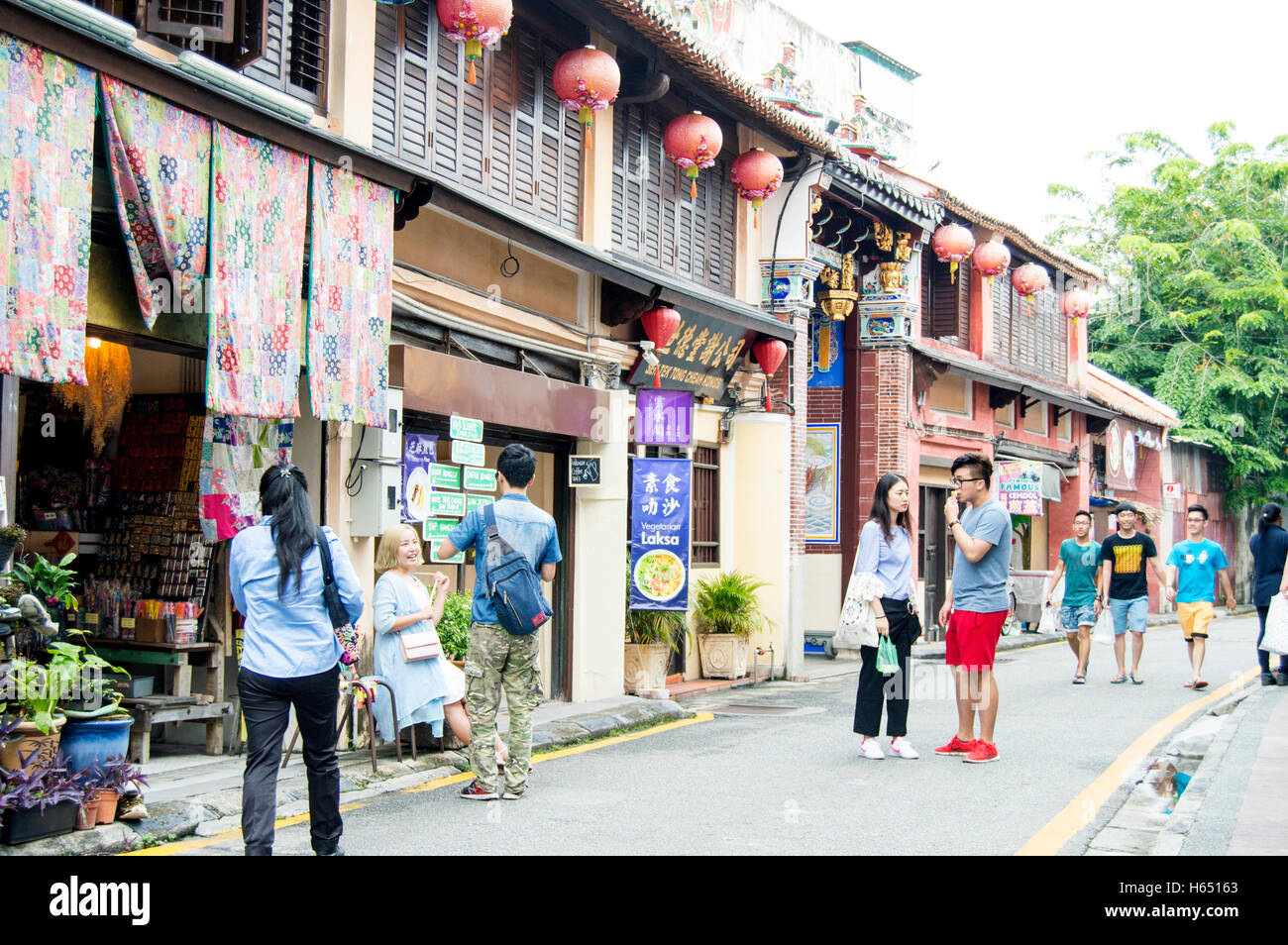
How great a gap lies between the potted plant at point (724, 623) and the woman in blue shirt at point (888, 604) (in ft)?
19.2

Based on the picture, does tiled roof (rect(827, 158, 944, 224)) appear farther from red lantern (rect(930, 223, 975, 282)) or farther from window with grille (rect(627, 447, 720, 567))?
window with grille (rect(627, 447, 720, 567))

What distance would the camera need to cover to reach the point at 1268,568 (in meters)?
14.3

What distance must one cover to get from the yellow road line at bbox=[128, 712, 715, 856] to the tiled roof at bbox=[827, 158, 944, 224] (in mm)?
7720

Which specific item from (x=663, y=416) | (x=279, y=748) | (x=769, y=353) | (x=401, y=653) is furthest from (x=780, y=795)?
Answer: (x=769, y=353)

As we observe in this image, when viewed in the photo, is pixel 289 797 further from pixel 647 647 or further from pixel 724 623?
pixel 724 623

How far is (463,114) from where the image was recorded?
Result: 1085 centimetres

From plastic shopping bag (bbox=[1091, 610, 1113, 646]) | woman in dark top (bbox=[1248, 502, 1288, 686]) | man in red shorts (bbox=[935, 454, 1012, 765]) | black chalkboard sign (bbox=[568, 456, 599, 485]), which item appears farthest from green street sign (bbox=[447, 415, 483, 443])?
plastic shopping bag (bbox=[1091, 610, 1113, 646])

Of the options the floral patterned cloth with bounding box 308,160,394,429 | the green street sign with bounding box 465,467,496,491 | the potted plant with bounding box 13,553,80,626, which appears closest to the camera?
the potted plant with bounding box 13,553,80,626

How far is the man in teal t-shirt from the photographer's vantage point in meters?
14.6

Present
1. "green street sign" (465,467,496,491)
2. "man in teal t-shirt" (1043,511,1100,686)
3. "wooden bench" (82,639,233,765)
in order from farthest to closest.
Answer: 1. "man in teal t-shirt" (1043,511,1100,686)
2. "green street sign" (465,467,496,491)
3. "wooden bench" (82,639,233,765)

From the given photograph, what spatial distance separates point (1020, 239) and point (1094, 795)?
1778 centimetres

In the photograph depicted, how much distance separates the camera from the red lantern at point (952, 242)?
20500 mm

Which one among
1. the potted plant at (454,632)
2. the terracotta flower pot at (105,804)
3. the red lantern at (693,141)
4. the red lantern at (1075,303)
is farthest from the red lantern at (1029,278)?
the terracotta flower pot at (105,804)

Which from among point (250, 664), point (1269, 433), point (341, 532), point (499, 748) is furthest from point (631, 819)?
point (1269, 433)
